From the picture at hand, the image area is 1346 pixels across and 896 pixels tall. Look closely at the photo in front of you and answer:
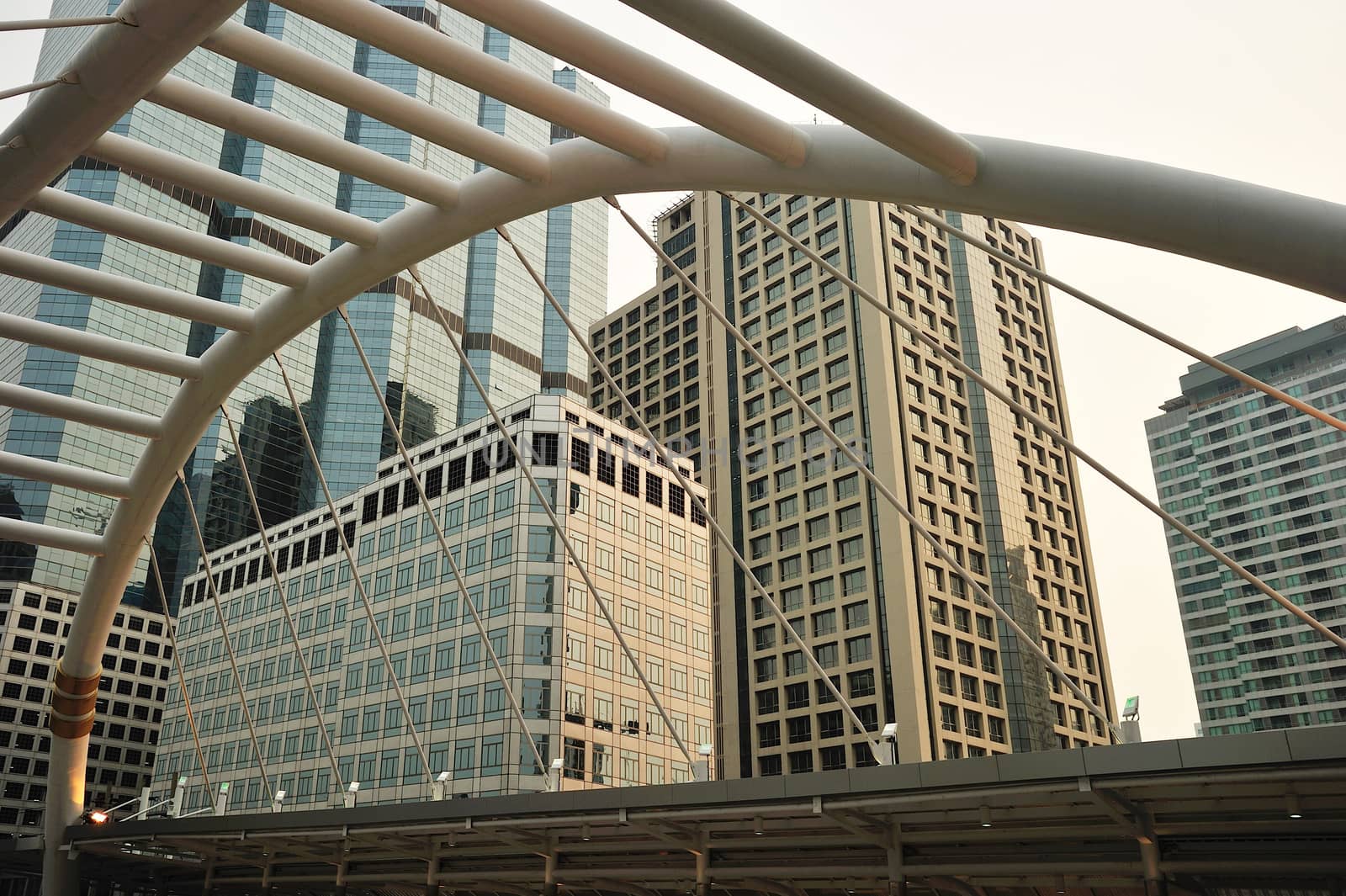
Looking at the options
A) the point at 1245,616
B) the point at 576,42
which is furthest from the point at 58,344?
the point at 1245,616

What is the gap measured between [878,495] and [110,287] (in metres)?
67.9

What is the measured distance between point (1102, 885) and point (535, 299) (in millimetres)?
158371

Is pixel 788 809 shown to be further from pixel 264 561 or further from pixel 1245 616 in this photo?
pixel 1245 616

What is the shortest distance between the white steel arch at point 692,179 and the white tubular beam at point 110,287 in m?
0.94

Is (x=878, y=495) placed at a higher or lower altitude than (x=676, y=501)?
lower

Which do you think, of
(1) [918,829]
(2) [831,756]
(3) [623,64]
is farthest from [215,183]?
(2) [831,756]

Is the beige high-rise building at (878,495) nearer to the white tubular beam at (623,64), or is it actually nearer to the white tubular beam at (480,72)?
the white tubular beam at (480,72)

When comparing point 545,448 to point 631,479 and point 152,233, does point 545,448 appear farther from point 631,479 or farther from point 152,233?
point 152,233

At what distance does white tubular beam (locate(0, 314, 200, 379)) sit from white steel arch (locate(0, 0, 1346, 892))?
0.07 meters

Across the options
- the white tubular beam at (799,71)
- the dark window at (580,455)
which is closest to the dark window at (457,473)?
the dark window at (580,455)

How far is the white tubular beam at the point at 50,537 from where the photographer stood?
24359 millimetres

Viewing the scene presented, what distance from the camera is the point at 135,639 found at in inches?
5007

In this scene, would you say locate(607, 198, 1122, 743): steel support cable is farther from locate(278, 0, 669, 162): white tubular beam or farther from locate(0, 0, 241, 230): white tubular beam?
locate(0, 0, 241, 230): white tubular beam

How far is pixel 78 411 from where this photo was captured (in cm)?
2125
